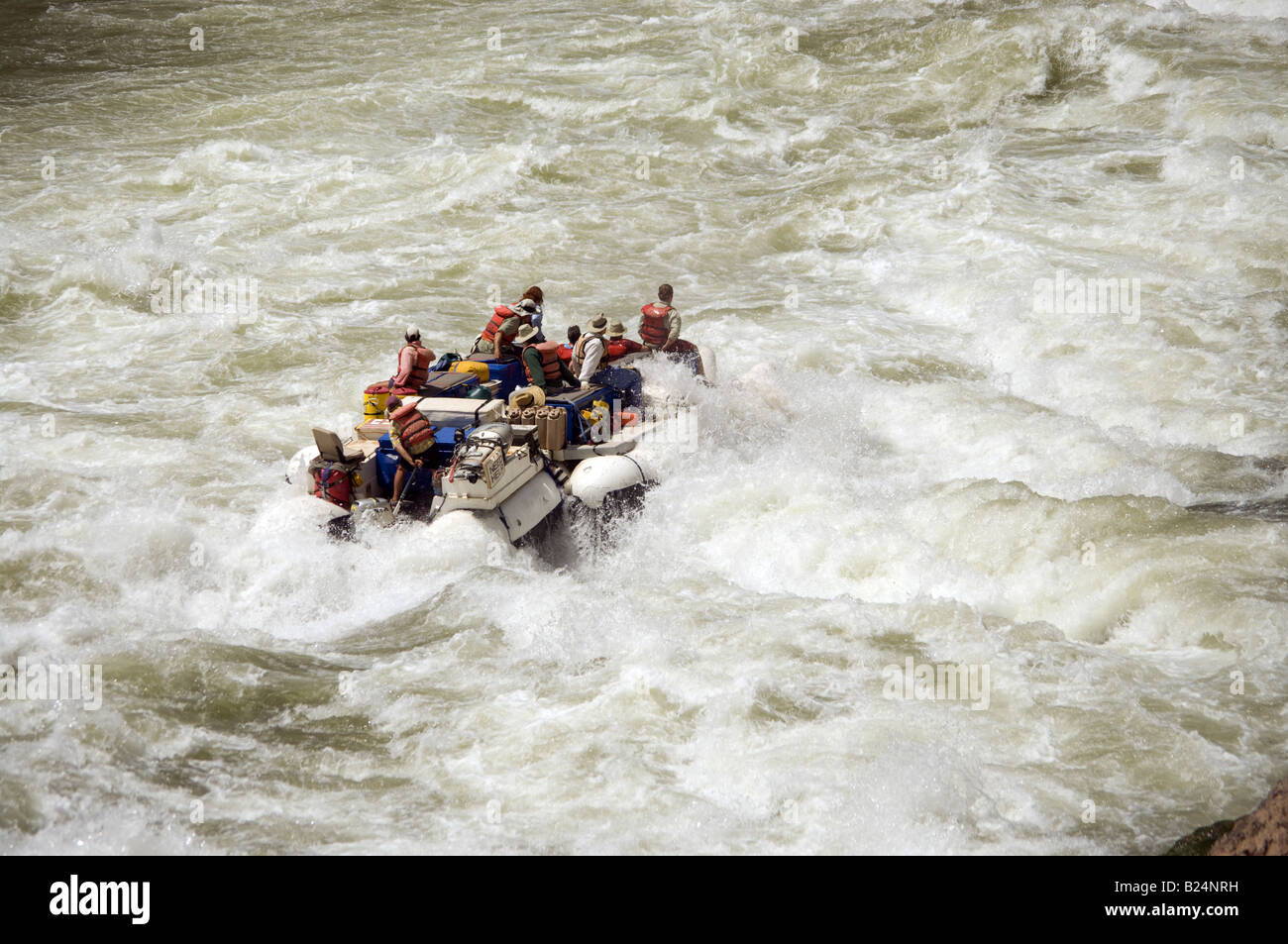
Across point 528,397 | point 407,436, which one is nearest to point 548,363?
point 528,397

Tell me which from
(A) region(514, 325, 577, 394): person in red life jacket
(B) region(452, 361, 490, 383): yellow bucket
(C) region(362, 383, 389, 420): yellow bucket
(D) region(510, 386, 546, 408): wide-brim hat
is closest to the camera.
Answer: (D) region(510, 386, 546, 408): wide-brim hat

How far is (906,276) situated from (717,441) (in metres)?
5.80

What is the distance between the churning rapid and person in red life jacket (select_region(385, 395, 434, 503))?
563 millimetres

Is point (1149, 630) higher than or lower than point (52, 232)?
lower

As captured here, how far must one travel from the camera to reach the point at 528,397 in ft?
32.2

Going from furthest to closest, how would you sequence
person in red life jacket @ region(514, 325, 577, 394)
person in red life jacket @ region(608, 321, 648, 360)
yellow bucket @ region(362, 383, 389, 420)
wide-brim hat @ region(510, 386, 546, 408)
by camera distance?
person in red life jacket @ region(608, 321, 648, 360) < person in red life jacket @ region(514, 325, 577, 394) < yellow bucket @ region(362, 383, 389, 420) < wide-brim hat @ region(510, 386, 546, 408)

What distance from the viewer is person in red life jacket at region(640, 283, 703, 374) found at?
36.0ft

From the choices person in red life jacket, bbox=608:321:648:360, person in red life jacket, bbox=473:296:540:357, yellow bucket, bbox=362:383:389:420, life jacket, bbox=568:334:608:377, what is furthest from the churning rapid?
person in red life jacket, bbox=473:296:540:357

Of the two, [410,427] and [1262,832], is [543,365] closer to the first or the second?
[410,427]

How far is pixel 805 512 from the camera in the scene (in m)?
9.96

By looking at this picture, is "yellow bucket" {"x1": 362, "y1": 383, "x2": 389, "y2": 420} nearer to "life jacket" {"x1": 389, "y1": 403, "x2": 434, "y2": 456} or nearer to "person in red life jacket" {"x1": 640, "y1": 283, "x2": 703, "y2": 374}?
"life jacket" {"x1": 389, "y1": 403, "x2": 434, "y2": 456}

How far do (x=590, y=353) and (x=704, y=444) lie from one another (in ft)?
4.21

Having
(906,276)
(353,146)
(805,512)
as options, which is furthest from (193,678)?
(353,146)
